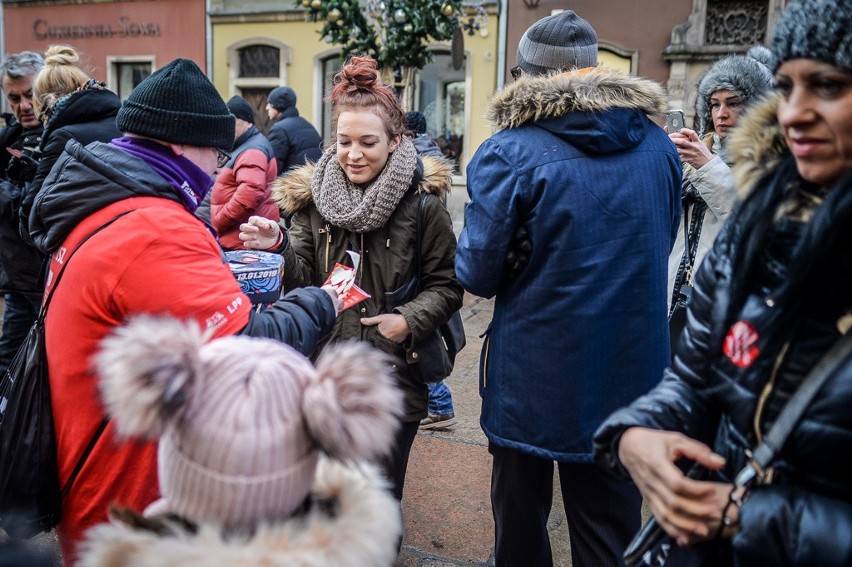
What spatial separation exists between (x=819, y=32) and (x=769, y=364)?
22.4 inches

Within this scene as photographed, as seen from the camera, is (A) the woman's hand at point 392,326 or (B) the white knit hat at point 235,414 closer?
(B) the white knit hat at point 235,414

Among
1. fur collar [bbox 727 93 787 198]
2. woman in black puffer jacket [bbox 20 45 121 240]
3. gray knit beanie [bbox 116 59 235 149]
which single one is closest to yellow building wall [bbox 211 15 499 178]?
woman in black puffer jacket [bbox 20 45 121 240]

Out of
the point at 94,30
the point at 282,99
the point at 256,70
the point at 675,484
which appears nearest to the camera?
the point at 675,484

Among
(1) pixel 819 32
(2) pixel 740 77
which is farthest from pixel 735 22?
(1) pixel 819 32

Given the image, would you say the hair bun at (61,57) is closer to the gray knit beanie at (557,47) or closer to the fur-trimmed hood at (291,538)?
the gray knit beanie at (557,47)

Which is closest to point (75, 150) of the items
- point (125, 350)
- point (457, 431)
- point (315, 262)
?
point (125, 350)

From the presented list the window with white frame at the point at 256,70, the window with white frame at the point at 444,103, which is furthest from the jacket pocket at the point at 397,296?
the window with white frame at the point at 256,70

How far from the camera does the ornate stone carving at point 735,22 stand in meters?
12.0

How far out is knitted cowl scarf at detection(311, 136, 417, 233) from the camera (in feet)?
9.50

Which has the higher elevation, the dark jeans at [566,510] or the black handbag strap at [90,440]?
the black handbag strap at [90,440]

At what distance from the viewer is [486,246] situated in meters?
2.49

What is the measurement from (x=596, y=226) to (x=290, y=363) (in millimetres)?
1346

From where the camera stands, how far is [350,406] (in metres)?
1.37

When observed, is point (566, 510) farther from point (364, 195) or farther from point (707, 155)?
point (707, 155)
